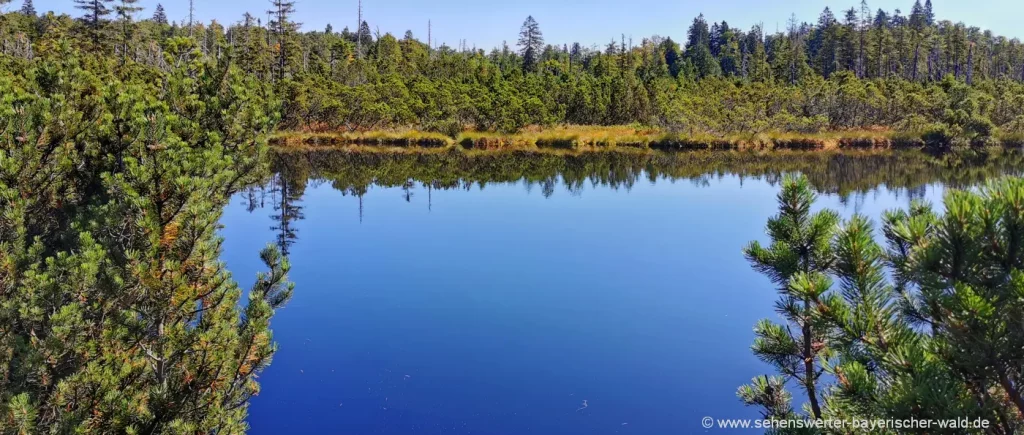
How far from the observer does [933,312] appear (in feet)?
5.61

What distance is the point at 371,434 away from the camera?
18.0ft

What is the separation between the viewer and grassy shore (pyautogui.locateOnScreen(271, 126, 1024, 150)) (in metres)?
34.1

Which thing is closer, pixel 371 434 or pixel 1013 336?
pixel 1013 336

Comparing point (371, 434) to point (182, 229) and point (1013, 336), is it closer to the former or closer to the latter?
point (182, 229)

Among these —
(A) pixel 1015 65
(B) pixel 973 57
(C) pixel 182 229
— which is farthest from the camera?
(A) pixel 1015 65

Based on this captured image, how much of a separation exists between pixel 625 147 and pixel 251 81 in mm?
29151

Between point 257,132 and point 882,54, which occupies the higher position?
point 882,54

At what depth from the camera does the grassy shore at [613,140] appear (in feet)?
112

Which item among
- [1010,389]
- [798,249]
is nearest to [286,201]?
[798,249]

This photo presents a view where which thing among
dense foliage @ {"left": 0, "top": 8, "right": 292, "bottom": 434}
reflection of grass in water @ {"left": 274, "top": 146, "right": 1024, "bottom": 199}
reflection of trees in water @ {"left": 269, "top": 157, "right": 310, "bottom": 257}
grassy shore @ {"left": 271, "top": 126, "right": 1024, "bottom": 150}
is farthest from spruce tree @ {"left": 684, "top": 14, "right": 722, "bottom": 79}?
dense foliage @ {"left": 0, "top": 8, "right": 292, "bottom": 434}

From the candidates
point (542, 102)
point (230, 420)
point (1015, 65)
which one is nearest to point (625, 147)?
point (542, 102)

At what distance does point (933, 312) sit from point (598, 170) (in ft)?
78.8

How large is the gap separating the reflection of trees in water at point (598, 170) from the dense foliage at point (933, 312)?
14.0 meters

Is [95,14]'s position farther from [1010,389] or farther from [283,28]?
[1010,389]
